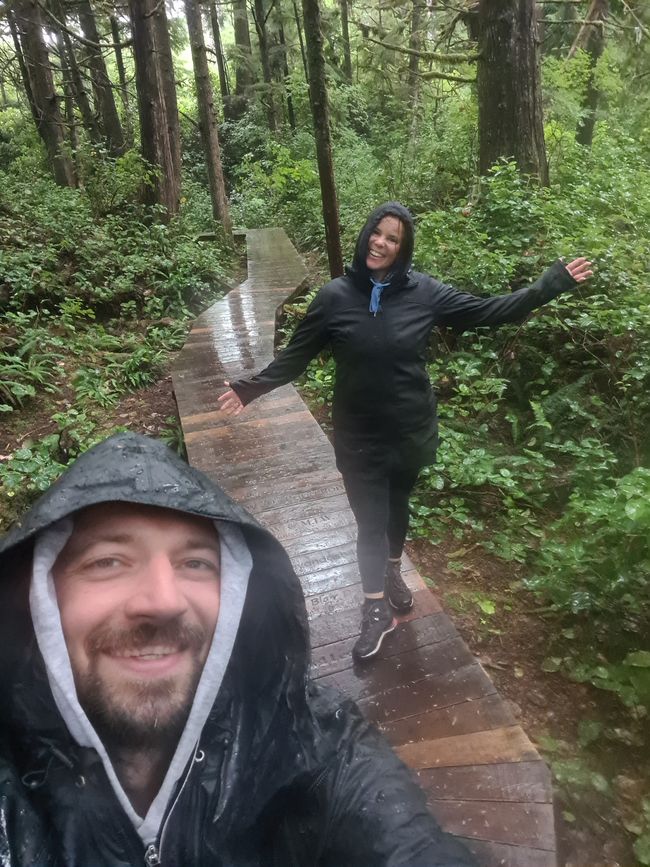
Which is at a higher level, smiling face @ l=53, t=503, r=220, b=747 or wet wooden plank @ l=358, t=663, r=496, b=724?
smiling face @ l=53, t=503, r=220, b=747

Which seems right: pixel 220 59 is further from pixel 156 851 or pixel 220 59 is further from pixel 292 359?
pixel 156 851

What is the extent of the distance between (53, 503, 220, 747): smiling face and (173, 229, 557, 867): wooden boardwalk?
4.87 feet

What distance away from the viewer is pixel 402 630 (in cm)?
304

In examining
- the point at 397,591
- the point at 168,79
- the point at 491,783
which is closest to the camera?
the point at 491,783

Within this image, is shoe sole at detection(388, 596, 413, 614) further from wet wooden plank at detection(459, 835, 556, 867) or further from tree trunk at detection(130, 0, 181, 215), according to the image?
tree trunk at detection(130, 0, 181, 215)

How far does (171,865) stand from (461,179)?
10320 millimetres

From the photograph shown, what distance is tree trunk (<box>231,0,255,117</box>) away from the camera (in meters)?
24.4

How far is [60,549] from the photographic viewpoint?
4.08ft

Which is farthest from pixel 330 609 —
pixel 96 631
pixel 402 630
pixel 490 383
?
pixel 490 383

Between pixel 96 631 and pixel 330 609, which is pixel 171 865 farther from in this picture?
pixel 330 609

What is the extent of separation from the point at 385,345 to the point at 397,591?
1502 mm

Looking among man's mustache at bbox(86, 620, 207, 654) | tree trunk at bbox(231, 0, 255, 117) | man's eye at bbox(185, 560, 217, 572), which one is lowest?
man's mustache at bbox(86, 620, 207, 654)

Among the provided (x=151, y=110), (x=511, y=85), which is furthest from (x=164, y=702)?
(x=151, y=110)

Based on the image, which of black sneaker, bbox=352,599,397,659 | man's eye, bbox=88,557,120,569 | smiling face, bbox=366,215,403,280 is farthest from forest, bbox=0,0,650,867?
man's eye, bbox=88,557,120,569
